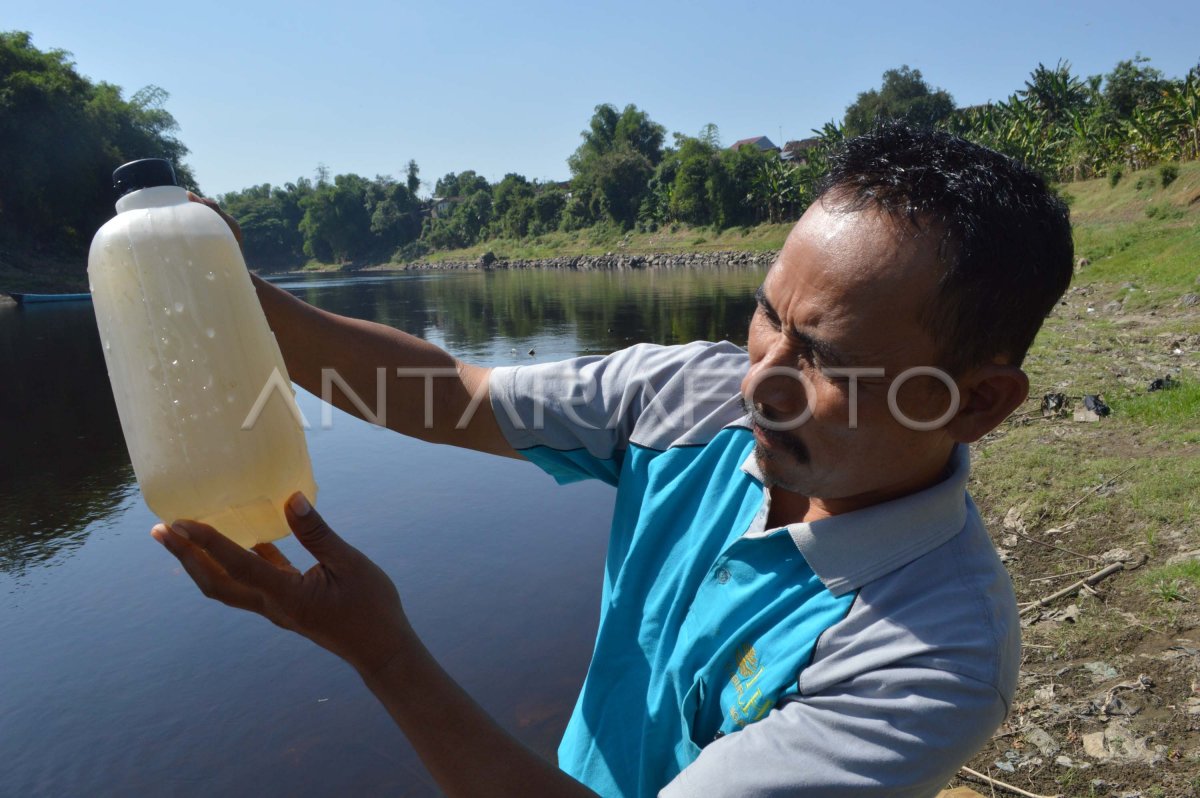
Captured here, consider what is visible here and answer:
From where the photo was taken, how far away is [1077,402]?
7461mm

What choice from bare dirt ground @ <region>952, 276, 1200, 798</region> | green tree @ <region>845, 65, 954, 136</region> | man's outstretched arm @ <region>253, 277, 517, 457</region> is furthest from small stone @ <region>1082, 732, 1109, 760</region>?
green tree @ <region>845, 65, 954, 136</region>

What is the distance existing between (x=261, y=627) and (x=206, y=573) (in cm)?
495

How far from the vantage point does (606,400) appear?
5.80 feet

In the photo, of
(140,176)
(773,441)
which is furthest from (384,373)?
(773,441)

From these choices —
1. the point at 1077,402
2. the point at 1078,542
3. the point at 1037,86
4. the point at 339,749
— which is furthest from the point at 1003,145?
the point at 339,749

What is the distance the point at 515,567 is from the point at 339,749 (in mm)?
2084

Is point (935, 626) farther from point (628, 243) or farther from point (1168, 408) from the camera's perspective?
point (628, 243)

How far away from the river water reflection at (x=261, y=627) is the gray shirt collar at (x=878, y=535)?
11.5 ft

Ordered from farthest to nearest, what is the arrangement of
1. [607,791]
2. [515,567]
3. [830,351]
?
1. [515,567]
2. [607,791]
3. [830,351]

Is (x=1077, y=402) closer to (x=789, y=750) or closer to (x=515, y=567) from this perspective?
(x=515, y=567)

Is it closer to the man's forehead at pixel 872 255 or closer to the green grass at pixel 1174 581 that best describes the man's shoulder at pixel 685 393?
the man's forehead at pixel 872 255

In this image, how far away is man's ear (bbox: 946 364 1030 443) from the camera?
57.0 inches

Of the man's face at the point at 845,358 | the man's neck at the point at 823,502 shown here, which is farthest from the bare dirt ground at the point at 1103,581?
the man's face at the point at 845,358

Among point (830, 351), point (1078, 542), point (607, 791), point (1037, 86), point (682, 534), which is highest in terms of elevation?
point (1037, 86)
